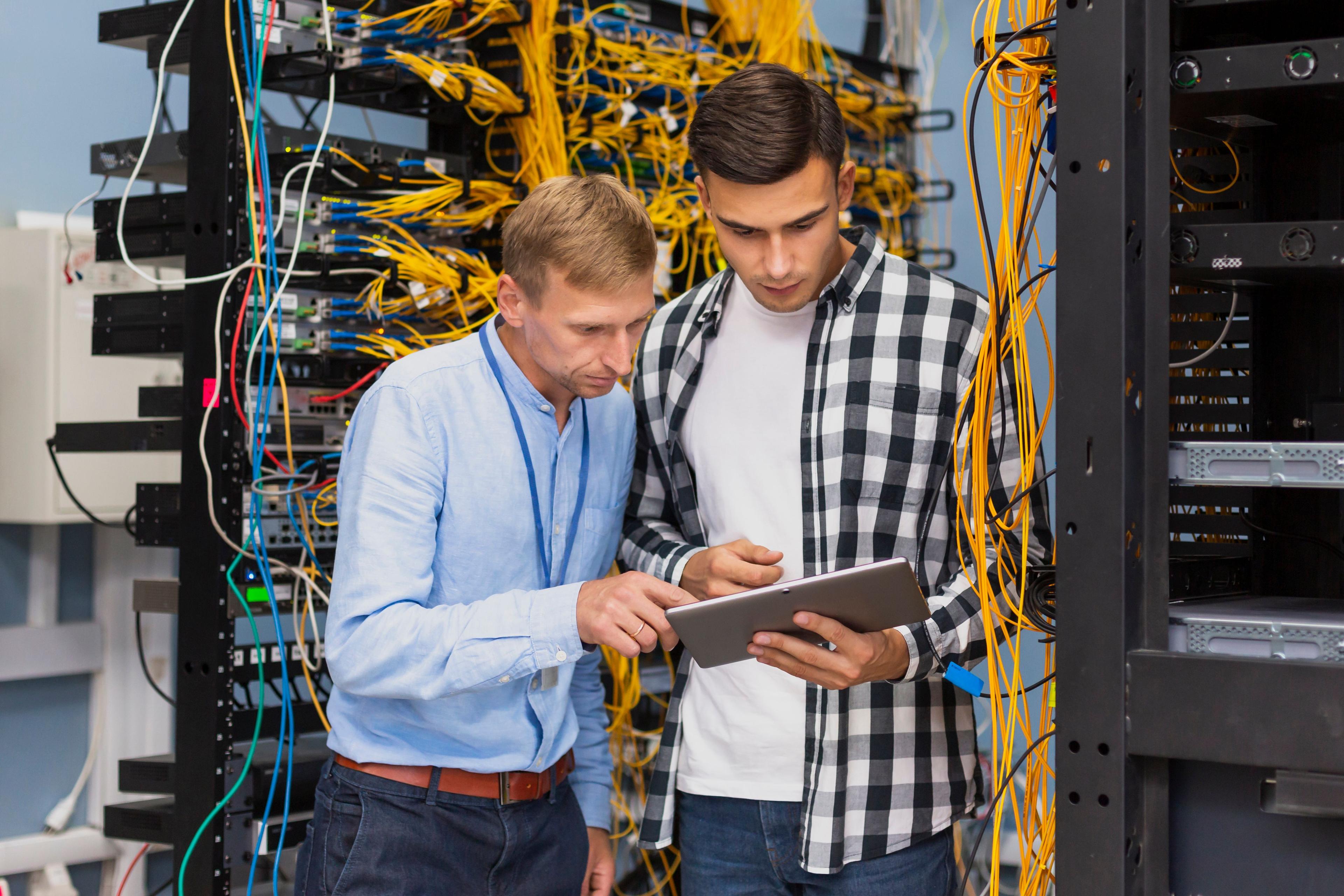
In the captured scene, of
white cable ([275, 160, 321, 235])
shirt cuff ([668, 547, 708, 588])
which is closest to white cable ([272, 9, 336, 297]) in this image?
white cable ([275, 160, 321, 235])

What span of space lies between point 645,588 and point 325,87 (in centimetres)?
141

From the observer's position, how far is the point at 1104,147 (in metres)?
0.97

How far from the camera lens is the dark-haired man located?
137 cm

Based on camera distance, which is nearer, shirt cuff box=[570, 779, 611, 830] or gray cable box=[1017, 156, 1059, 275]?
gray cable box=[1017, 156, 1059, 275]

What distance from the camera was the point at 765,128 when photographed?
1.38 metres

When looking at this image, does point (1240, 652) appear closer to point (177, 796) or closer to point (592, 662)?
point (592, 662)

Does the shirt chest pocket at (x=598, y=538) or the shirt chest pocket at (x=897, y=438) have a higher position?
the shirt chest pocket at (x=897, y=438)

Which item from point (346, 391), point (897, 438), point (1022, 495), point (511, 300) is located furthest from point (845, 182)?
point (346, 391)

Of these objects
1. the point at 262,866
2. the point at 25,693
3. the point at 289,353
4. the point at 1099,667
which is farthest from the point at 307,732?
the point at 1099,667

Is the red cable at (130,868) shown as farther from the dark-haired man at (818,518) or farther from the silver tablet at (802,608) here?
the silver tablet at (802,608)

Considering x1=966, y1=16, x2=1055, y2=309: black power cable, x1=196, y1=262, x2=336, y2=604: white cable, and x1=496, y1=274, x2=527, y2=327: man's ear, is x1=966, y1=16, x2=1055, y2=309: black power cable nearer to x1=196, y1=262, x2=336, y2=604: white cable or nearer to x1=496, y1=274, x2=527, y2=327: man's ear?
x1=496, y1=274, x2=527, y2=327: man's ear

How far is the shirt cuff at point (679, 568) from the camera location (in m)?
1.42

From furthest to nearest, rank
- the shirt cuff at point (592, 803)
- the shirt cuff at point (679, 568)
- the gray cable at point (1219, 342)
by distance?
the shirt cuff at point (592, 803), the shirt cuff at point (679, 568), the gray cable at point (1219, 342)

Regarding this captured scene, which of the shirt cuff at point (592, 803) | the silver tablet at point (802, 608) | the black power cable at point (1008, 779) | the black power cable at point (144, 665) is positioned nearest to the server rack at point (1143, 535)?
the black power cable at point (1008, 779)
